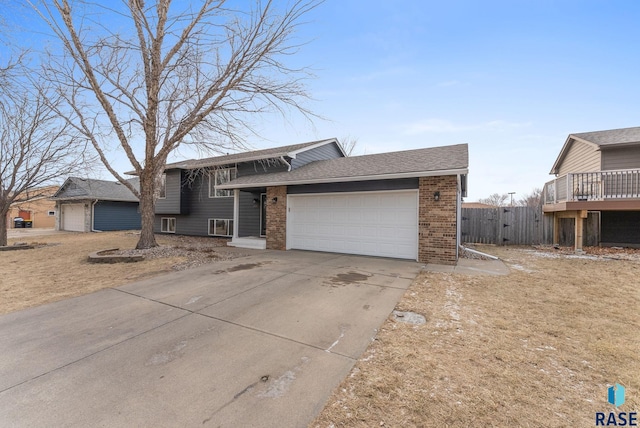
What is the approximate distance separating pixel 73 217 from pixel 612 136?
36147 millimetres

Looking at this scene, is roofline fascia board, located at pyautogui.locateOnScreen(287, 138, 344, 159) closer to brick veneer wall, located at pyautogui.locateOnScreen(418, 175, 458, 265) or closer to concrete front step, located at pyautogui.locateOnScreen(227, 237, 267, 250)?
concrete front step, located at pyautogui.locateOnScreen(227, 237, 267, 250)

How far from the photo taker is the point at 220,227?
14.4 meters

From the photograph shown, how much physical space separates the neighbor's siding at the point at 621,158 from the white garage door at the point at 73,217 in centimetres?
3331

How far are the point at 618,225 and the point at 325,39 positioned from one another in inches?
564

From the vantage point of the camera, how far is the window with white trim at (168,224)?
54.3 ft

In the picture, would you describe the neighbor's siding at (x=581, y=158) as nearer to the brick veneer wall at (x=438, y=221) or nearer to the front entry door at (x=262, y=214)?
the brick veneer wall at (x=438, y=221)

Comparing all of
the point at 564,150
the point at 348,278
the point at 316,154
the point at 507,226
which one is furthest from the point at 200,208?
the point at 564,150

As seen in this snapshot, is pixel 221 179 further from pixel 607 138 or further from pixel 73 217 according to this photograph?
pixel 607 138

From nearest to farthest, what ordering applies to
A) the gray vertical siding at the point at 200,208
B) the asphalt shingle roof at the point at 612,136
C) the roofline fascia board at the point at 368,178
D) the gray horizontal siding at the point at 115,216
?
the roofline fascia board at the point at 368,178
the asphalt shingle roof at the point at 612,136
the gray vertical siding at the point at 200,208
the gray horizontal siding at the point at 115,216

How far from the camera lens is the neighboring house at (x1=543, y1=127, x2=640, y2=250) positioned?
9.36 metres

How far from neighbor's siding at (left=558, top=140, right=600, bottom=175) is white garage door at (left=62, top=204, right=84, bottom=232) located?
33.2 metres

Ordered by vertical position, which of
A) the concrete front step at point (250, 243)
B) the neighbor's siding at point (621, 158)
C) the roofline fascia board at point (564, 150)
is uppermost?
the roofline fascia board at point (564, 150)

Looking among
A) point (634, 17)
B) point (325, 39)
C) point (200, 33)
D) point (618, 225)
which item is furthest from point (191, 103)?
point (618, 225)

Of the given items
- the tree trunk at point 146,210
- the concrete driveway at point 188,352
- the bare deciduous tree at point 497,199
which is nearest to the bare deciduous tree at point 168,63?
the tree trunk at point 146,210
